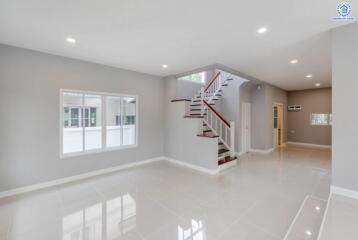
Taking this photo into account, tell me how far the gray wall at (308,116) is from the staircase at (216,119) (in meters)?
4.43

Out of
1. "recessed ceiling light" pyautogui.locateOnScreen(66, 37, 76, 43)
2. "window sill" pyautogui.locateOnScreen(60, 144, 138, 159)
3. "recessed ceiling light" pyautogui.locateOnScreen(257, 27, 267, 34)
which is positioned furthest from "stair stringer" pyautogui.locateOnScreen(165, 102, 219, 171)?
"recessed ceiling light" pyautogui.locateOnScreen(66, 37, 76, 43)

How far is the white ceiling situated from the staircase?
58.6 inches

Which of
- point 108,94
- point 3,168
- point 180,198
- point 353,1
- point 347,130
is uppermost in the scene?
point 353,1

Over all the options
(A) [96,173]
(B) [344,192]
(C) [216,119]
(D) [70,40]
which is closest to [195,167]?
(C) [216,119]

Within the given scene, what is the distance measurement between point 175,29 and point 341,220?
339 cm

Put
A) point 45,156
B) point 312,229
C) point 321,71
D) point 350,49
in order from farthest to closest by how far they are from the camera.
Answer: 1. point 321,71
2. point 45,156
3. point 350,49
4. point 312,229

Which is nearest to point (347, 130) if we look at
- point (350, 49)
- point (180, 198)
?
point (350, 49)

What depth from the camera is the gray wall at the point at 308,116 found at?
24.7 ft

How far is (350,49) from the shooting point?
2.48m

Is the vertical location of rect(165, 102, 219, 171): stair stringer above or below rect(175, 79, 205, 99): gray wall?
below

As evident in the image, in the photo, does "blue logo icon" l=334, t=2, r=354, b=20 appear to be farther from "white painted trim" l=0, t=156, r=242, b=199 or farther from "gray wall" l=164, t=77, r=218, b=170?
"white painted trim" l=0, t=156, r=242, b=199

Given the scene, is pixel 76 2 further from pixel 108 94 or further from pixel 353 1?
pixel 353 1

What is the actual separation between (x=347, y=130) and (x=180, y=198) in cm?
284

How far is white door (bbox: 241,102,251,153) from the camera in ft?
21.3
